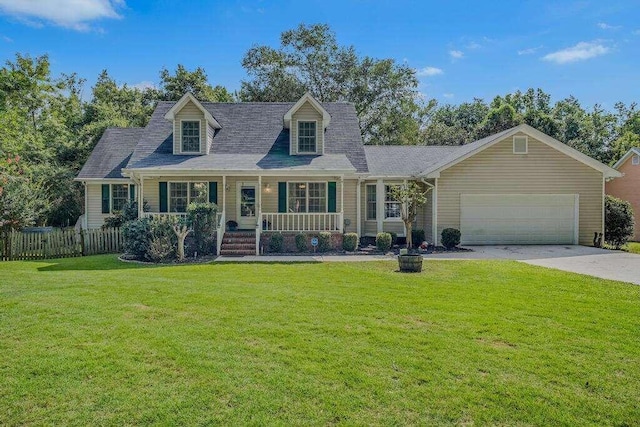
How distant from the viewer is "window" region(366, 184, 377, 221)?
1852 centimetres

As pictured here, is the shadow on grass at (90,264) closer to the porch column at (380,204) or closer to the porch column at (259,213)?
the porch column at (259,213)

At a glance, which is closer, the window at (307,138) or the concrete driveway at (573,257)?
the concrete driveway at (573,257)

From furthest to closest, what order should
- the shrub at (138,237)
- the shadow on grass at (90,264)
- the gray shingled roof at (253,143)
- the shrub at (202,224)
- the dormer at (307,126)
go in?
the dormer at (307,126) → the gray shingled roof at (253,143) → the shrub at (202,224) → the shrub at (138,237) → the shadow on grass at (90,264)

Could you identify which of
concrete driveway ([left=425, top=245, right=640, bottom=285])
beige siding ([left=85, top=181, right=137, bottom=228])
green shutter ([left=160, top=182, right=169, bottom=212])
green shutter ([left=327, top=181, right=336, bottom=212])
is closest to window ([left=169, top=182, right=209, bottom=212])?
green shutter ([left=160, top=182, right=169, bottom=212])

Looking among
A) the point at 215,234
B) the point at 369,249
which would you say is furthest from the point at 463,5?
the point at 215,234

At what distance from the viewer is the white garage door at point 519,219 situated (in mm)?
16938

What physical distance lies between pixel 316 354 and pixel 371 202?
14.2 metres

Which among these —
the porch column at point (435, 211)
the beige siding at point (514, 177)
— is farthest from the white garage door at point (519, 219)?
the porch column at point (435, 211)

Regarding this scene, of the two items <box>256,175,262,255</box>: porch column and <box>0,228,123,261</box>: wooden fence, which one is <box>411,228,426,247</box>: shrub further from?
<box>0,228,123,261</box>: wooden fence

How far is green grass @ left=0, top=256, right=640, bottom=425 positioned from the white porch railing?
7.49 meters

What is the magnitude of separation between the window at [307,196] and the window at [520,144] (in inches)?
334

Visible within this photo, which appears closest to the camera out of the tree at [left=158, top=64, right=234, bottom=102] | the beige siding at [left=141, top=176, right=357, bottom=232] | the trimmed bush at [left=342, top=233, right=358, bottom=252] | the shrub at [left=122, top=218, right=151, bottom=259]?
the shrub at [left=122, top=218, right=151, bottom=259]

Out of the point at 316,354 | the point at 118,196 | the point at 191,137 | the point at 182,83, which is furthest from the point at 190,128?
the point at 182,83

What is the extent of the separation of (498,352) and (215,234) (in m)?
11.8
